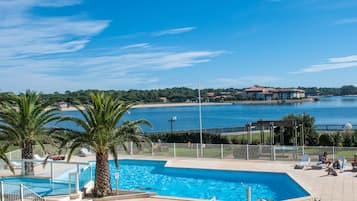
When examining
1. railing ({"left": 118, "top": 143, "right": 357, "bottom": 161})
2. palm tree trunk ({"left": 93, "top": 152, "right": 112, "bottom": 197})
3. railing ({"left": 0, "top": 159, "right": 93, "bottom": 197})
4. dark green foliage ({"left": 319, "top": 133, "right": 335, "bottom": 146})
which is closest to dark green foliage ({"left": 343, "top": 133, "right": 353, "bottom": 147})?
dark green foliage ({"left": 319, "top": 133, "right": 335, "bottom": 146})

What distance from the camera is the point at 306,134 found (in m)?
29.4

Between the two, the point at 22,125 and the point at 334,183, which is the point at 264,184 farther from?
the point at 22,125

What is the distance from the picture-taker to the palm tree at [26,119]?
67.3 feet

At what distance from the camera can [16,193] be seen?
14016mm

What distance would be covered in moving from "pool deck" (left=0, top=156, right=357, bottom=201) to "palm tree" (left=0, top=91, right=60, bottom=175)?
1.45 m

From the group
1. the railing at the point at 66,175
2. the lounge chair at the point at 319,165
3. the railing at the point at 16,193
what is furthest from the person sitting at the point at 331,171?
the railing at the point at 16,193

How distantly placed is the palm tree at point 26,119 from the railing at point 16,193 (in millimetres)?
6197

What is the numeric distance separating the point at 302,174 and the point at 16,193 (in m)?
12.4

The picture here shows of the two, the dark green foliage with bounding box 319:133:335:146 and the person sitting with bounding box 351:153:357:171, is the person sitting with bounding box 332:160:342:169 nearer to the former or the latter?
the person sitting with bounding box 351:153:357:171

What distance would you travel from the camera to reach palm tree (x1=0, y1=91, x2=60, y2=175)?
20.5 m

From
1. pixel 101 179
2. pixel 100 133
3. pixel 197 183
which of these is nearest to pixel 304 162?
pixel 197 183

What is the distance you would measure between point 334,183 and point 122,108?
9083 mm

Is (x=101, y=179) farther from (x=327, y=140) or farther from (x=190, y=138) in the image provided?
(x=327, y=140)

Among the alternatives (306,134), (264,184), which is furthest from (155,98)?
(264,184)
